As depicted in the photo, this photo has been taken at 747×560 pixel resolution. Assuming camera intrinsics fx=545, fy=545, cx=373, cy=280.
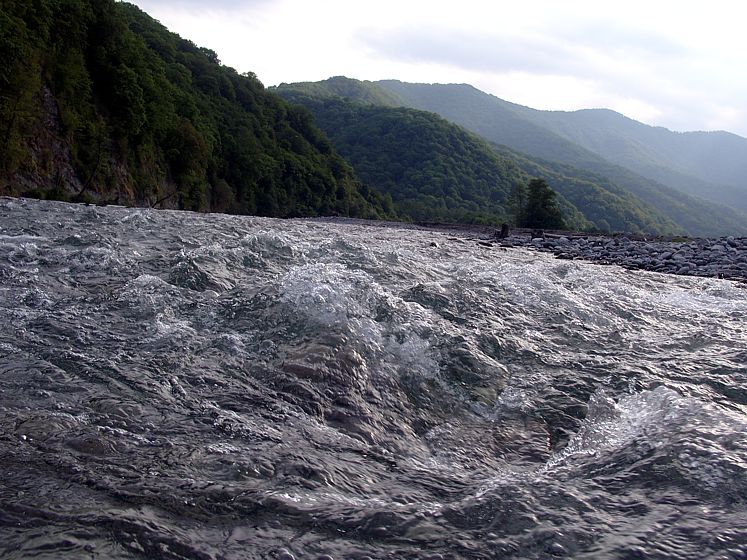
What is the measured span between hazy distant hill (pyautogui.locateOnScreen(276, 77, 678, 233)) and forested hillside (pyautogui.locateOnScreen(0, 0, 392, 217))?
26.7m

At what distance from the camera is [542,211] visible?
47.9 m

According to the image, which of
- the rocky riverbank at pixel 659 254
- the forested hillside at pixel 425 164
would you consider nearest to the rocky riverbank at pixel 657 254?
the rocky riverbank at pixel 659 254

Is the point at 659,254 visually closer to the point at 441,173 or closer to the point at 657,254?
the point at 657,254

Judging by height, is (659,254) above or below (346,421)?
above

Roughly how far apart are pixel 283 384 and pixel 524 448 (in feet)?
7.06

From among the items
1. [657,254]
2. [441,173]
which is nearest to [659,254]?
[657,254]

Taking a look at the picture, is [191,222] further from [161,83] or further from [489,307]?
[161,83]

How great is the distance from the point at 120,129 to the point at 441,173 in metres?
71.5

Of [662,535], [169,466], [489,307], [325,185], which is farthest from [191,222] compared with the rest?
[325,185]

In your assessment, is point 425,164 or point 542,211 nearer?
point 542,211

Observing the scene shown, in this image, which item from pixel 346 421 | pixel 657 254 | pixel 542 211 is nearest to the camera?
pixel 346 421

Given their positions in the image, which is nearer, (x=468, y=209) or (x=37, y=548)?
(x=37, y=548)

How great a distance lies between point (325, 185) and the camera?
76.6 meters

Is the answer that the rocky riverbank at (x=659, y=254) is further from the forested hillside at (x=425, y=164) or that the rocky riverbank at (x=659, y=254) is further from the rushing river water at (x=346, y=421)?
the forested hillside at (x=425, y=164)
